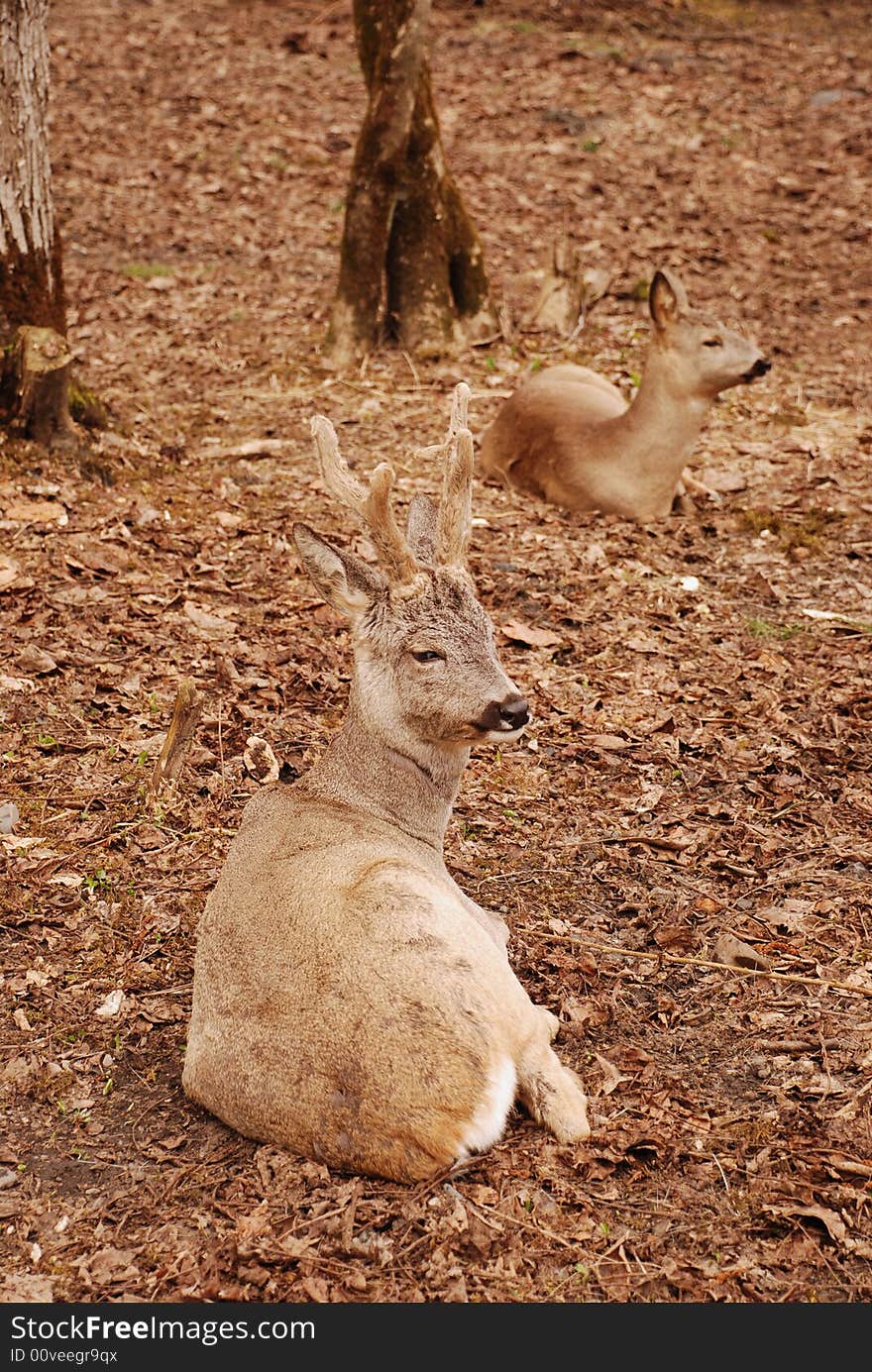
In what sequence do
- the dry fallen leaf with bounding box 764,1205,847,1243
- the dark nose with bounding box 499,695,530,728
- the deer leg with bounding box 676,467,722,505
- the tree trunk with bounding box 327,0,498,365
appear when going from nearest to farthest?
the dry fallen leaf with bounding box 764,1205,847,1243 < the dark nose with bounding box 499,695,530,728 < the deer leg with bounding box 676,467,722,505 < the tree trunk with bounding box 327,0,498,365

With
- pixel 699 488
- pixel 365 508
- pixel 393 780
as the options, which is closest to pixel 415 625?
pixel 365 508

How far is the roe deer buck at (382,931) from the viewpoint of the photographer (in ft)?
13.6

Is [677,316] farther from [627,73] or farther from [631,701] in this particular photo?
[627,73]

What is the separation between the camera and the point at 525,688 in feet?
24.8

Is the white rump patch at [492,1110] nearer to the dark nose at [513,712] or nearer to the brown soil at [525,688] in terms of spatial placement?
the brown soil at [525,688]

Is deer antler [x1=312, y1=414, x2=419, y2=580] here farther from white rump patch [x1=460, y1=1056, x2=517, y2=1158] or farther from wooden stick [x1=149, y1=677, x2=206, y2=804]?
white rump patch [x1=460, y1=1056, x2=517, y2=1158]

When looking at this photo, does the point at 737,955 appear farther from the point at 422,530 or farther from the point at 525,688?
the point at 525,688

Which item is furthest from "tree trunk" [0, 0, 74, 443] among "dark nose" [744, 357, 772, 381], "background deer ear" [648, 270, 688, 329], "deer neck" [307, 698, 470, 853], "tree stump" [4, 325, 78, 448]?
"dark nose" [744, 357, 772, 381]

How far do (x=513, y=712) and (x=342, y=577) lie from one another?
80cm

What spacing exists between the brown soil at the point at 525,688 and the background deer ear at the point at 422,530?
52.3 inches

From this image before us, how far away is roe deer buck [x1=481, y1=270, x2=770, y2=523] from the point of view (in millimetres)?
9570

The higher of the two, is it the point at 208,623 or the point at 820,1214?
the point at 820,1214

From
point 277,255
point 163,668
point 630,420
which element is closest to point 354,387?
point 630,420

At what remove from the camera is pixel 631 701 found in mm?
7531
